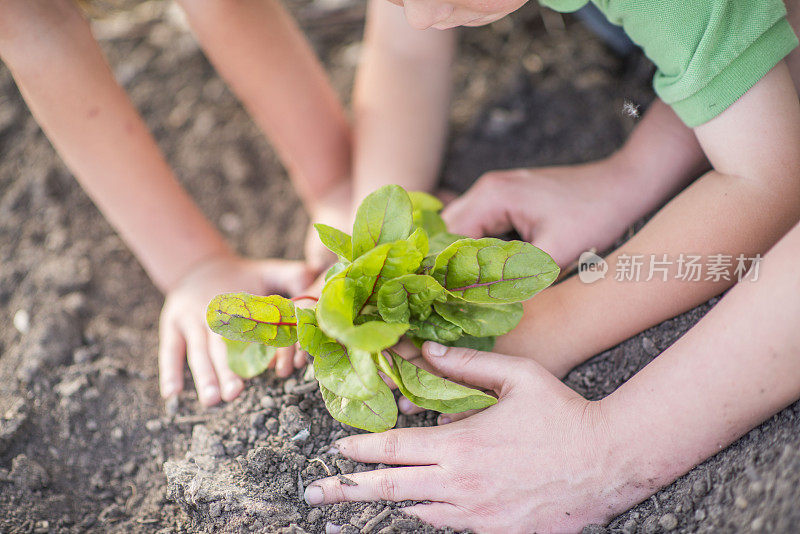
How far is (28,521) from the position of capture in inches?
44.7

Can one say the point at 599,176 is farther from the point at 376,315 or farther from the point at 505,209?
the point at 376,315

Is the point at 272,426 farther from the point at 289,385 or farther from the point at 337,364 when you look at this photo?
the point at 337,364

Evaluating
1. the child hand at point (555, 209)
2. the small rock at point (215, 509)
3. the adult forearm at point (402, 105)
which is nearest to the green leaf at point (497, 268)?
the child hand at point (555, 209)

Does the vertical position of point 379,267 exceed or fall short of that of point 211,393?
it exceeds it

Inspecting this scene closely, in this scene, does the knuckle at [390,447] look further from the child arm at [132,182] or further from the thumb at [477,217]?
the thumb at [477,217]

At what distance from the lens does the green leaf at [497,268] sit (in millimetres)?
965

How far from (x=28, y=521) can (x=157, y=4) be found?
1757mm

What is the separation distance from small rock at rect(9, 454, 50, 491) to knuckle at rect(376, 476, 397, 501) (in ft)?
2.10

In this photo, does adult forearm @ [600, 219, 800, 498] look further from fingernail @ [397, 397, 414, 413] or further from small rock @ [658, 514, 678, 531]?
fingernail @ [397, 397, 414, 413]

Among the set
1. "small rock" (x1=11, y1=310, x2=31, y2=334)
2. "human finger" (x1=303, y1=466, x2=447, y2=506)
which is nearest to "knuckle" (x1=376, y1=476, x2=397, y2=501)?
"human finger" (x1=303, y1=466, x2=447, y2=506)

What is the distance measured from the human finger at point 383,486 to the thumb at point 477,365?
153 millimetres

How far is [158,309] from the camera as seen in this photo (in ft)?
5.29

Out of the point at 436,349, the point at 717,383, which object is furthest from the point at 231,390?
the point at 717,383

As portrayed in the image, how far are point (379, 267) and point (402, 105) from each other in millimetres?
795
